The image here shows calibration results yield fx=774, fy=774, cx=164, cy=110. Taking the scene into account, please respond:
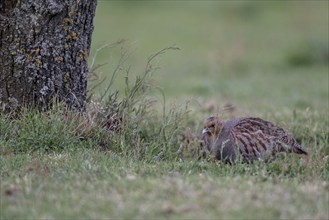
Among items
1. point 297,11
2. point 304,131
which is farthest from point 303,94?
point 297,11

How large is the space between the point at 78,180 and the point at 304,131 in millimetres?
3799

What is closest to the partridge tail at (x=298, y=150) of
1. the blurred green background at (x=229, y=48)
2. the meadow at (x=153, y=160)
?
the meadow at (x=153, y=160)

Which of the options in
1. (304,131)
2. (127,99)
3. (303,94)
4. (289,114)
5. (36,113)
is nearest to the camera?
(36,113)

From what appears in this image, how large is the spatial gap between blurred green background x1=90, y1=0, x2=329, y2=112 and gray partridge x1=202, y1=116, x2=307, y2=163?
2677 millimetres

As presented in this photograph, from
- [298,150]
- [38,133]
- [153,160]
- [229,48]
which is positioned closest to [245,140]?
[298,150]

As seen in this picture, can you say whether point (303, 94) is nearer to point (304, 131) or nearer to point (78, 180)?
point (304, 131)

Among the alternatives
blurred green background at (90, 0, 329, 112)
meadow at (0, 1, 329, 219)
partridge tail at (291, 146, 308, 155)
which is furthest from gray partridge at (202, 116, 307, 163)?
blurred green background at (90, 0, 329, 112)

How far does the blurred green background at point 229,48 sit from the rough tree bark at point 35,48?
3156 millimetres

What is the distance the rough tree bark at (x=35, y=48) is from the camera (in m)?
7.12

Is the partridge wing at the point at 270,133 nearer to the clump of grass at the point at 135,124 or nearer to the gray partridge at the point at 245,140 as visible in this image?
the gray partridge at the point at 245,140

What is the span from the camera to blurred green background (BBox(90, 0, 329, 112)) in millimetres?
12828

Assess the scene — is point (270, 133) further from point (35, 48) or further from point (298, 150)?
point (35, 48)

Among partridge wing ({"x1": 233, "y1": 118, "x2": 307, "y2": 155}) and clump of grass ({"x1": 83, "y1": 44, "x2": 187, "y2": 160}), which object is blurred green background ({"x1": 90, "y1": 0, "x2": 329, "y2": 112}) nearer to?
clump of grass ({"x1": 83, "y1": 44, "x2": 187, "y2": 160})

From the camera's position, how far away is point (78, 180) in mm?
5637
